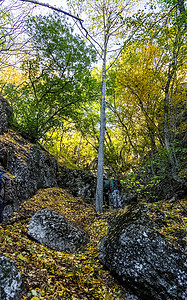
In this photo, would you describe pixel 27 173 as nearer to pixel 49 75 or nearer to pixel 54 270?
A: pixel 54 270

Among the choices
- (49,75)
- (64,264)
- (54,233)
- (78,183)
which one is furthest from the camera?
(78,183)

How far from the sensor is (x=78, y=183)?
8.98 metres

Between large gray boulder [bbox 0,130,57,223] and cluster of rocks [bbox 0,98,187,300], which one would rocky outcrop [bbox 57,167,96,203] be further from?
cluster of rocks [bbox 0,98,187,300]

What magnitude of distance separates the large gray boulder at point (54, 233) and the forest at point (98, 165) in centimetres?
15

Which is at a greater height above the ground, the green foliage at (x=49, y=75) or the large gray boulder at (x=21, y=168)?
the green foliage at (x=49, y=75)

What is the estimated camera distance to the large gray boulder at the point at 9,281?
2029 millimetres

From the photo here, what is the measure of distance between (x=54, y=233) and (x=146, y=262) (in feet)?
7.20

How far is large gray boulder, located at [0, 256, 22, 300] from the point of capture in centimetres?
203

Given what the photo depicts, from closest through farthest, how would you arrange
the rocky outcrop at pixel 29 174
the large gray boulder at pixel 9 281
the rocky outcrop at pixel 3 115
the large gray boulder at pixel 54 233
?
the large gray boulder at pixel 9 281, the large gray boulder at pixel 54 233, the rocky outcrop at pixel 29 174, the rocky outcrop at pixel 3 115

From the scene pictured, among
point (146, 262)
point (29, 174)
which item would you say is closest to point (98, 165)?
point (29, 174)

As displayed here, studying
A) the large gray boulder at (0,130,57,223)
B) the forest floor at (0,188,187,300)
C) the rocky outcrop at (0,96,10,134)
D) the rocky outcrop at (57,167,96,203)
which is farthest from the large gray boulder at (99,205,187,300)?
the rocky outcrop at (0,96,10,134)

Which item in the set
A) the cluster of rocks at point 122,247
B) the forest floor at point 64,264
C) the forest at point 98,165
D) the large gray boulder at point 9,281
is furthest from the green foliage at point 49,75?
the large gray boulder at point 9,281

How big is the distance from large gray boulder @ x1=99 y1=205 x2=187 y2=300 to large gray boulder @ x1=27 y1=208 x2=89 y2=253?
0.79m

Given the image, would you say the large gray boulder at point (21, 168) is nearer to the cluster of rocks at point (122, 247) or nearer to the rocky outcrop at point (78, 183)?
the cluster of rocks at point (122, 247)
